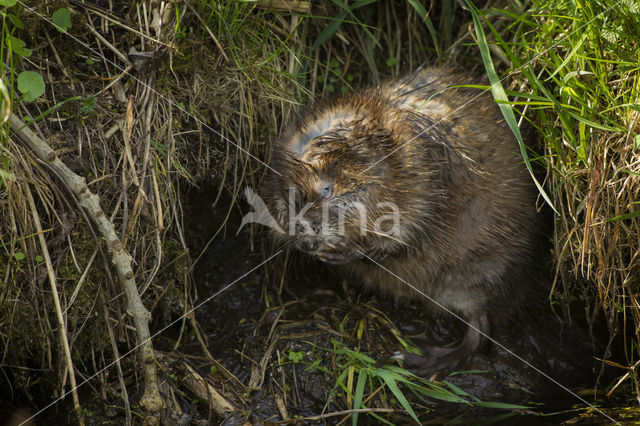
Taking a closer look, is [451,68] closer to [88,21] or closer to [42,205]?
[88,21]

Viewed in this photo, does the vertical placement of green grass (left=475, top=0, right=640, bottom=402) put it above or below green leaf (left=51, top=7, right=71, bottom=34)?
below

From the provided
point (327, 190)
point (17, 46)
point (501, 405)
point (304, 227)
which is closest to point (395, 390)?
point (501, 405)

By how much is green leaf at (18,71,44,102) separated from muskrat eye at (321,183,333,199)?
1.23 meters

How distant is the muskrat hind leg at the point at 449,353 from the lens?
3301 mm

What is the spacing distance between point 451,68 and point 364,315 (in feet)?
4.59

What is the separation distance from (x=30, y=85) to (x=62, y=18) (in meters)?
0.37

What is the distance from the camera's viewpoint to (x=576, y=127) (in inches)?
114

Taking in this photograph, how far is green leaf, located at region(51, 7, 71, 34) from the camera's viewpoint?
2.69m

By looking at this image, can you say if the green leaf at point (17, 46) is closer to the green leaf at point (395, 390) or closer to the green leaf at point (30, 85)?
the green leaf at point (30, 85)

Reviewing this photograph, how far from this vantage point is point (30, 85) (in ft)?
8.21

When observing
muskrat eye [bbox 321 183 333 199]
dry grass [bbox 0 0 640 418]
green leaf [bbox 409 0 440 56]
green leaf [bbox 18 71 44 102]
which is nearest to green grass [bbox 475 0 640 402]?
dry grass [bbox 0 0 640 418]

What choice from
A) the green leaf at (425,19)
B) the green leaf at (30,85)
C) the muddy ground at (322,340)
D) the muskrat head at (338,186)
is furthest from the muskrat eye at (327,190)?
the green leaf at (30,85)

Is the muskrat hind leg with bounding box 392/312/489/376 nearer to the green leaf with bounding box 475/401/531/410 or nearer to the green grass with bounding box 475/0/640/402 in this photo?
the green leaf with bounding box 475/401/531/410

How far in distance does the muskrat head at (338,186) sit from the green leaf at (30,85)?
1.13m
